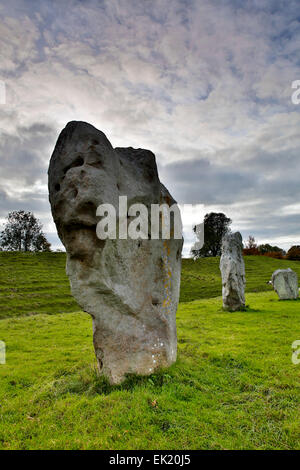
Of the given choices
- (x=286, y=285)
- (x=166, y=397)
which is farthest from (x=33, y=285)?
(x=166, y=397)

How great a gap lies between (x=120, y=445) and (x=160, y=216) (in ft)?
17.1

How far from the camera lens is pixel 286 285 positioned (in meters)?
22.2

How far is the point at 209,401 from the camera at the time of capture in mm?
5695

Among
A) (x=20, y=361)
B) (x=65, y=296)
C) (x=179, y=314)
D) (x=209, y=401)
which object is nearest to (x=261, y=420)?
(x=209, y=401)

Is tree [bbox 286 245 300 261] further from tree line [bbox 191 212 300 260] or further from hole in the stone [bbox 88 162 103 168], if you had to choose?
hole in the stone [bbox 88 162 103 168]

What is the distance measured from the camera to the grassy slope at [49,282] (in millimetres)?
24359

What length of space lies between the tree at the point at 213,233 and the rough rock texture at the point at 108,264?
74.6 m

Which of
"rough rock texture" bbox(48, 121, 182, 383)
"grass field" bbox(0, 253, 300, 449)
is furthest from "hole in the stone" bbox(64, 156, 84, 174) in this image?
"grass field" bbox(0, 253, 300, 449)

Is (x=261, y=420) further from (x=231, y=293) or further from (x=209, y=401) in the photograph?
(x=231, y=293)

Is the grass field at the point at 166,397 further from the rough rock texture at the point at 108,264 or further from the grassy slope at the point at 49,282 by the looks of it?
Answer: the grassy slope at the point at 49,282

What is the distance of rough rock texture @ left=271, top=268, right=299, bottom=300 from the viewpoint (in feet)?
72.4

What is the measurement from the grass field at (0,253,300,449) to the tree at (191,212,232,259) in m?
70.2

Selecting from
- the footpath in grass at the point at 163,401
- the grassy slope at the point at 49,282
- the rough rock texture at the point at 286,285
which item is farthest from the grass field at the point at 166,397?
the grassy slope at the point at 49,282

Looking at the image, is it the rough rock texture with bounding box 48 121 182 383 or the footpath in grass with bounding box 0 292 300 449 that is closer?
the footpath in grass with bounding box 0 292 300 449
